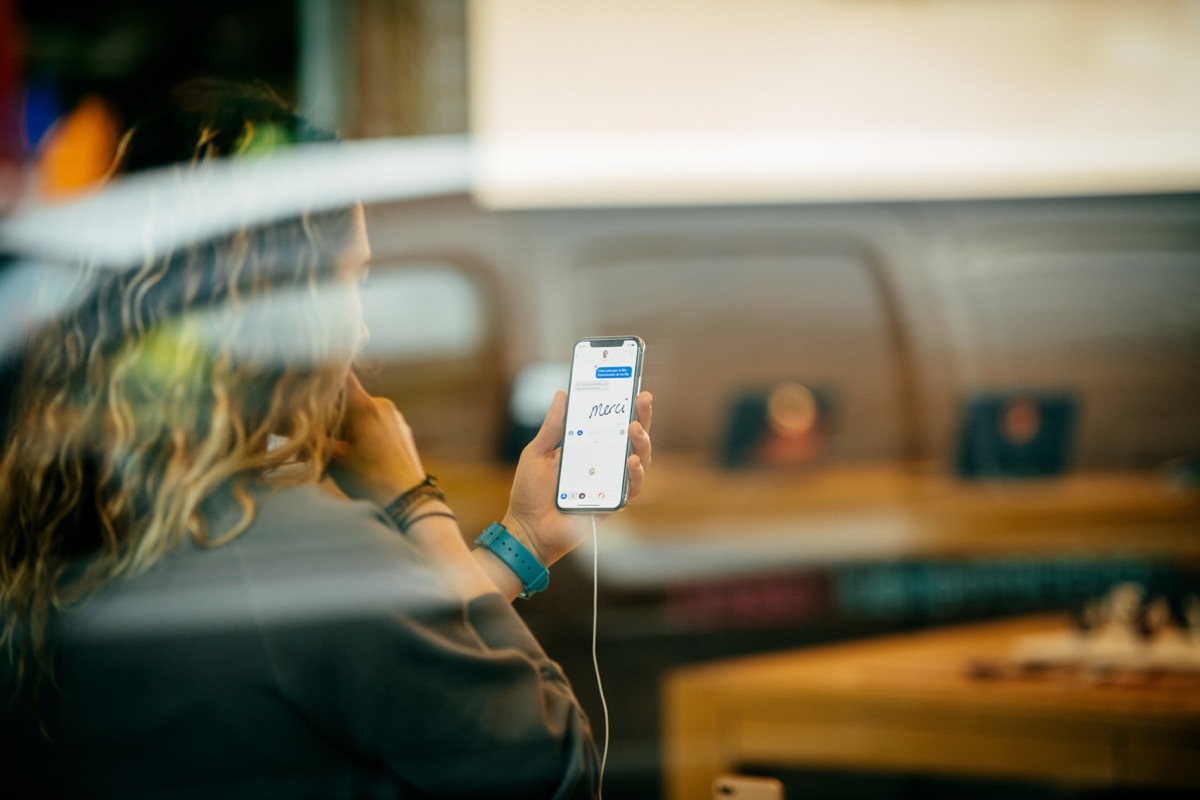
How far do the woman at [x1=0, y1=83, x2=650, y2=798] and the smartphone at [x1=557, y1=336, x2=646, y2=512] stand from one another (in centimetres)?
1

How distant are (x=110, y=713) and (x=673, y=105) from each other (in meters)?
1.95

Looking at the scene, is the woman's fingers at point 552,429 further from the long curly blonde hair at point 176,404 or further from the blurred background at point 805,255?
the blurred background at point 805,255

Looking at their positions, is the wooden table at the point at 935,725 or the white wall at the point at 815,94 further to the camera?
the white wall at the point at 815,94

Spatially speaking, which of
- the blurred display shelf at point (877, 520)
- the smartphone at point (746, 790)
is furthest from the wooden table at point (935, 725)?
the smartphone at point (746, 790)

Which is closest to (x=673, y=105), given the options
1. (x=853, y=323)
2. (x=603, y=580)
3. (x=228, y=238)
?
(x=853, y=323)

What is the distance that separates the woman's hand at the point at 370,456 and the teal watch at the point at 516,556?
0.07m

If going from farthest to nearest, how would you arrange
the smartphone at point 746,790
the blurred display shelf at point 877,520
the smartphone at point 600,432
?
the blurred display shelf at point 877,520 → the smartphone at point 746,790 → the smartphone at point 600,432

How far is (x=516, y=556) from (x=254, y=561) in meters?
0.20

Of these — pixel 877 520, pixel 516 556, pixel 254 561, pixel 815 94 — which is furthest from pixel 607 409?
pixel 877 520

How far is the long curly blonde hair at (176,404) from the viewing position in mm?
894

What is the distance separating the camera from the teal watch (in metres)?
0.86

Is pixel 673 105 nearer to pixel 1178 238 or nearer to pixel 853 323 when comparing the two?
pixel 853 323

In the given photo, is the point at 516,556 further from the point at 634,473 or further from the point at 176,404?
the point at 176,404

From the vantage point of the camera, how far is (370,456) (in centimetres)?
89
